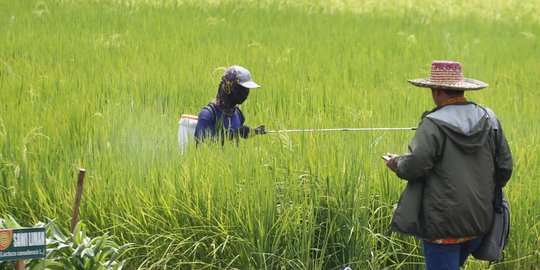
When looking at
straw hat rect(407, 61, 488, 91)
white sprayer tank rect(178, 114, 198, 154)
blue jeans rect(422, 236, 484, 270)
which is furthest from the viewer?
white sprayer tank rect(178, 114, 198, 154)

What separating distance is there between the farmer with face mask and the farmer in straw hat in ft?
5.00

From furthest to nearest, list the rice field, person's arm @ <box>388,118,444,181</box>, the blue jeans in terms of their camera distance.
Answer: the rice field < the blue jeans < person's arm @ <box>388,118,444,181</box>

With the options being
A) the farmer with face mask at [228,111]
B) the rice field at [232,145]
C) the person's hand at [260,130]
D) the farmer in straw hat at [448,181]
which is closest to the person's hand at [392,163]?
the farmer in straw hat at [448,181]

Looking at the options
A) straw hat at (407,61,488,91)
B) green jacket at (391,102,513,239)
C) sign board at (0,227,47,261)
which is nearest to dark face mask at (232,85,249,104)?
straw hat at (407,61,488,91)

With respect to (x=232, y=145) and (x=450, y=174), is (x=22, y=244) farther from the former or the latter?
(x=232, y=145)

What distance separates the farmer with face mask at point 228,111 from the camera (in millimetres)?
6359

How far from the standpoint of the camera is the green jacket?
4996 mm

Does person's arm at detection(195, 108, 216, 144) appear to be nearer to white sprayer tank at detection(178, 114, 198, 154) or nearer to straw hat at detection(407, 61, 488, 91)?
white sprayer tank at detection(178, 114, 198, 154)

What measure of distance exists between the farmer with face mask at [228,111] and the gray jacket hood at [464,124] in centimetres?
158

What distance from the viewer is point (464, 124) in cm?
506

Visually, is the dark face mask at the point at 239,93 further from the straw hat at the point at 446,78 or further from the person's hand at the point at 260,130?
the straw hat at the point at 446,78

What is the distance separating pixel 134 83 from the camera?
9039mm

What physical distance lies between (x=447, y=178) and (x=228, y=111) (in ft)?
6.14

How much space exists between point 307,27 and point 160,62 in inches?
143
